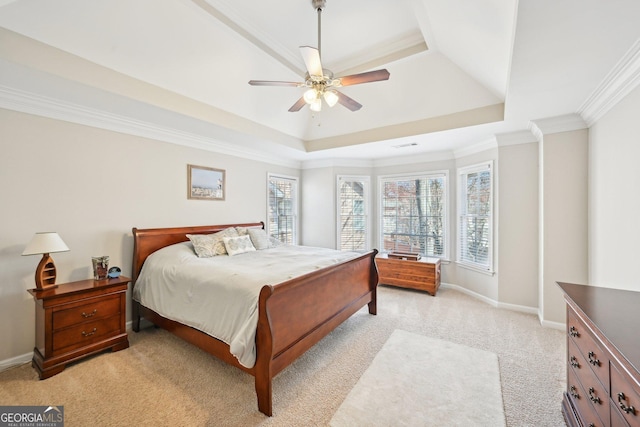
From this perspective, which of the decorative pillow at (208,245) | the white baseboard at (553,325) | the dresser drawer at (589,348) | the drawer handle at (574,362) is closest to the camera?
the dresser drawer at (589,348)

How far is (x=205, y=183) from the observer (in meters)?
4.09

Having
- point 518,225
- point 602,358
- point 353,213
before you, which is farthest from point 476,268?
point 602,358

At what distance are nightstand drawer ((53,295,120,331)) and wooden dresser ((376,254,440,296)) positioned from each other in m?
3.62

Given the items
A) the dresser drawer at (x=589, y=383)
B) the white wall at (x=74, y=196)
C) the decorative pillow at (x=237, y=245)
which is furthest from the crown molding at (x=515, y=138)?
the white wall at (x=74, y=196)

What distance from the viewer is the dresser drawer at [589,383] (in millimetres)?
1268

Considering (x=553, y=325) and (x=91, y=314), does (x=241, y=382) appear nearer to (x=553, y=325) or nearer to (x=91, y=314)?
(x=91, y=314)

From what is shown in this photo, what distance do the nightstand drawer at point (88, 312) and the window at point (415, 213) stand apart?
4.57 meters

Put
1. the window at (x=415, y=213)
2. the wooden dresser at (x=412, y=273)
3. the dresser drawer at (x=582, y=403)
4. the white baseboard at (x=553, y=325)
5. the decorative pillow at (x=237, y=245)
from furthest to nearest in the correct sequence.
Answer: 1. the window at (x=415, y=213)
2. the wooden dresser at (x=412, y=273)
3. the decorative pillow at (x=237, y=245)
4. the white baseboard at (x=553, y=325)
5. the dresser drawer at (x=582, y=403)

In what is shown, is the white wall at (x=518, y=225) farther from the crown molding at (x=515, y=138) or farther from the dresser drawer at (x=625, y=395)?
the dresser drawer at (x=625, y=395)

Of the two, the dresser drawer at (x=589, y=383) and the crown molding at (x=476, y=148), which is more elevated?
the crown molding at (x=476, y=148)

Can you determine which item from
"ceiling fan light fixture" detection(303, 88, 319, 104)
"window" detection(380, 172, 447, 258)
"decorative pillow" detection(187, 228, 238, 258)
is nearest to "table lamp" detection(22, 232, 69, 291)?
"decorative pillow" detection(187, 228, 238, 258)

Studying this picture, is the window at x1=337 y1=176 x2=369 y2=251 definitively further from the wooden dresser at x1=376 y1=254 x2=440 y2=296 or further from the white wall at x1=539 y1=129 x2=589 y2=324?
the white wall at x1=539 y1=129 x2=589 y2=324

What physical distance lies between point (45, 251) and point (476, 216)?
5500mm

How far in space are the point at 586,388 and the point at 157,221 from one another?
4.33 meters
